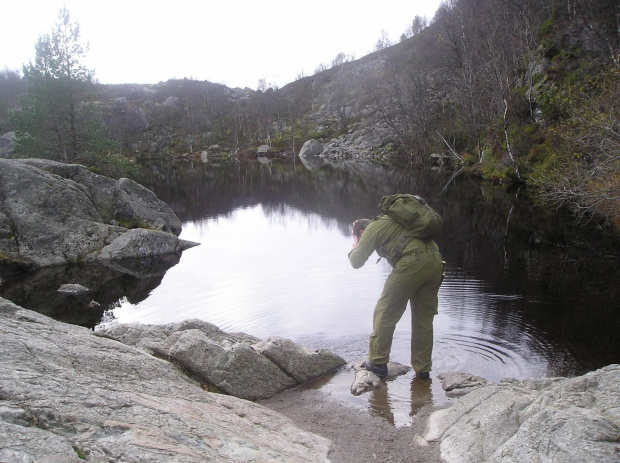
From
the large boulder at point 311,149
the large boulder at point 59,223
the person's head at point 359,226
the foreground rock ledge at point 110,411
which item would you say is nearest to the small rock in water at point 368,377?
the foreground rock ledge at point 110,411

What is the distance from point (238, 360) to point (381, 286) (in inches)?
305

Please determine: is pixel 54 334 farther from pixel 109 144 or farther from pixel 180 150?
pixel 180 150

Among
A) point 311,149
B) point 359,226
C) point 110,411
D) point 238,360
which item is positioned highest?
point 311,149

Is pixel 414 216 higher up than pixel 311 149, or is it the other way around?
pixel 311 149

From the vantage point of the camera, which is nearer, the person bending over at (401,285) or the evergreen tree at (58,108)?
the person bending over at (401,285)

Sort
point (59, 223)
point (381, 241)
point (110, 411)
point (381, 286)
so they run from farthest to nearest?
point (59, 223), point (381, 286), point (381, 241), point (110, 411)

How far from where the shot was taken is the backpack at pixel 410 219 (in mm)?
6926

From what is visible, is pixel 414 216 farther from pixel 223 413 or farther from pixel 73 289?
pixel 73 289

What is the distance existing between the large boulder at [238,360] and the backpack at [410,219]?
2.21 meters

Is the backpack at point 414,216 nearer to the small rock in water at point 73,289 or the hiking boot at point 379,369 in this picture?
the hiking boot at point 379,369

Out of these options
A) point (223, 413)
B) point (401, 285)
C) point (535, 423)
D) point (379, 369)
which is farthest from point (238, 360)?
point (535, 423)

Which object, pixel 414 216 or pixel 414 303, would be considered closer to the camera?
pixel 414 216

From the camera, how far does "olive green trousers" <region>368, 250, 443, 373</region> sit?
7035 mm

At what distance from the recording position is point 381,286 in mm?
14023
